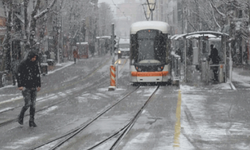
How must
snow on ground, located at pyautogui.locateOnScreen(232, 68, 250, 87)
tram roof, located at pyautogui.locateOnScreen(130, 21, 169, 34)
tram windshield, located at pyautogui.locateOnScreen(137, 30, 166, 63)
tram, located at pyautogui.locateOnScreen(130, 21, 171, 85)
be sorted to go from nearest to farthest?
1. tram, located at pyautogui.locateOnScreen(130, 21, 171, 85)
2. tram windshield, located at pyautogui.locateOnScreen(137, 30, 166, 63)
3. tram roof, located at pyautogui.locateOnScreen(130, 21, 169, 34)
4. snow on ground, located at pyautogui.locateOnScreen(232, 68, 250, 87)

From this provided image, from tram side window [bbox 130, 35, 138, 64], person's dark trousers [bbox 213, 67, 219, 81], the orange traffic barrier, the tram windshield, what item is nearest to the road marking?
the orange traffic barrier

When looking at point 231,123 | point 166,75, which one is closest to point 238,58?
point 166,75

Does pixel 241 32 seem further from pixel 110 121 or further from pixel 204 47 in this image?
pixel 110 121

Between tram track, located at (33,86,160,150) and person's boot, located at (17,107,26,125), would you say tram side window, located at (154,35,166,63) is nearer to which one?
tram track, located at (33,86,160,150)

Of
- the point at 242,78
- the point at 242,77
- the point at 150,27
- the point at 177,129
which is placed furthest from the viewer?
the point at 242,77

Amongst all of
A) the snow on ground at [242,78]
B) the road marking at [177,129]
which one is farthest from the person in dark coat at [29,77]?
the snow on ground at [242,78]

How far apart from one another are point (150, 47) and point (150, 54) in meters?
0.36

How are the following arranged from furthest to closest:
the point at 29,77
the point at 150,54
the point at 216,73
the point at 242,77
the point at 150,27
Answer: the point at 242,77 < the point at 216,73 < the point at 150,27 < the point at 150,54 < the point at 29,77

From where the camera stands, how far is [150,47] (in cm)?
2456

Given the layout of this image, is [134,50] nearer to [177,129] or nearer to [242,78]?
[242,78]

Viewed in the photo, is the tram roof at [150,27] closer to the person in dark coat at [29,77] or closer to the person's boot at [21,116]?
the person in dark coat at [29,77]

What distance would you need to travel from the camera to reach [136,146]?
28.0ft

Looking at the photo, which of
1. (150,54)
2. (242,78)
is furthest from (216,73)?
(242,78)

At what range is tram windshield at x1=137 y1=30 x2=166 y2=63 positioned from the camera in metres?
24.5
